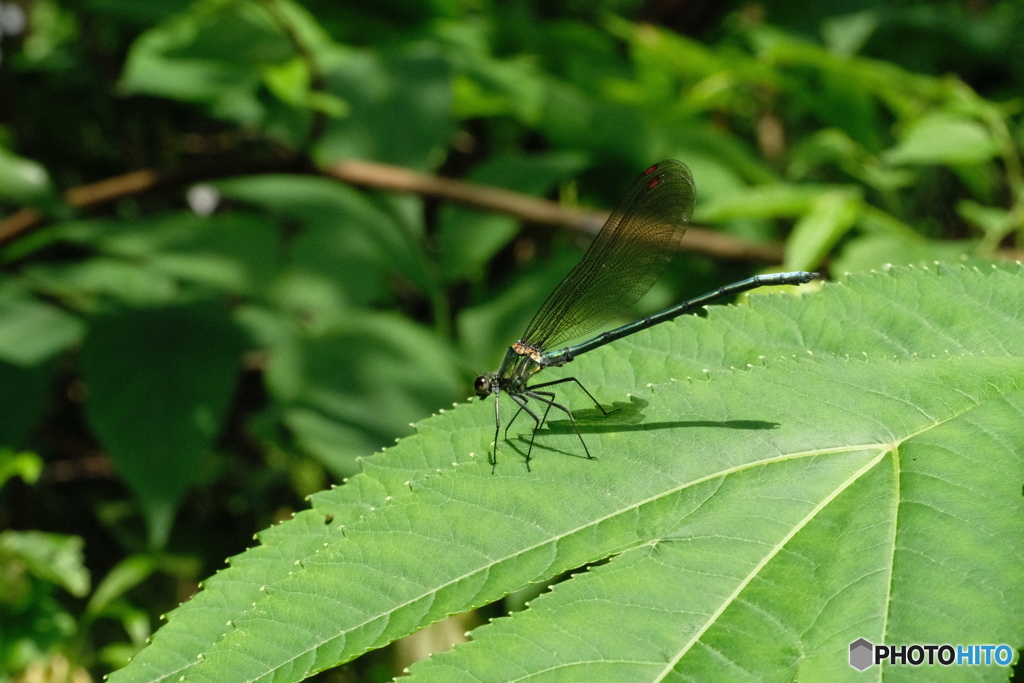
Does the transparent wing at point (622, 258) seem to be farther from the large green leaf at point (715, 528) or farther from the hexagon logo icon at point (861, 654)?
the hexagon logo icon at point (861, 654)

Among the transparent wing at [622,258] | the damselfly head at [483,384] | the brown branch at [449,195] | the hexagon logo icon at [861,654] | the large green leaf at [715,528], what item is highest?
the brown branch at [449,195]

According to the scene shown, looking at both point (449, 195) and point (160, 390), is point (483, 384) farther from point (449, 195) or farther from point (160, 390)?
point (449, 195)

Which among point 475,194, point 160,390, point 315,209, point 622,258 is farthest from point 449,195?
point 160,390

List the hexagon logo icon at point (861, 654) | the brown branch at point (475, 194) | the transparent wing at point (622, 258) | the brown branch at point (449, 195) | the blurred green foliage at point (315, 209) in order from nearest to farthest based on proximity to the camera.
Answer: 1. the hexagon logo icon at point (861, 654)
2. the transparent wing at point (622, 258)
3. the blurred green foliage at point (315, 209)
4. the brown branch at point (449, 195)
5. the brown branch at point (475, 194)

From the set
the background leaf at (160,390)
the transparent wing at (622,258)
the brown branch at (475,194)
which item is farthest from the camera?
the brown branch at (475,194)

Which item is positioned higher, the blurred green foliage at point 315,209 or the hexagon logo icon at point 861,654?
the blurred green foliage at point 315,209

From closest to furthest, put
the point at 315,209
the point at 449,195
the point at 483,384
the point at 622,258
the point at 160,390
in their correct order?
the point at 483,384, the point at 622,258, the point at 160,390, the point at 315,209, the point at 449,195

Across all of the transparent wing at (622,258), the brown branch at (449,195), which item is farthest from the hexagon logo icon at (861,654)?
the brown branch at (449,195)
